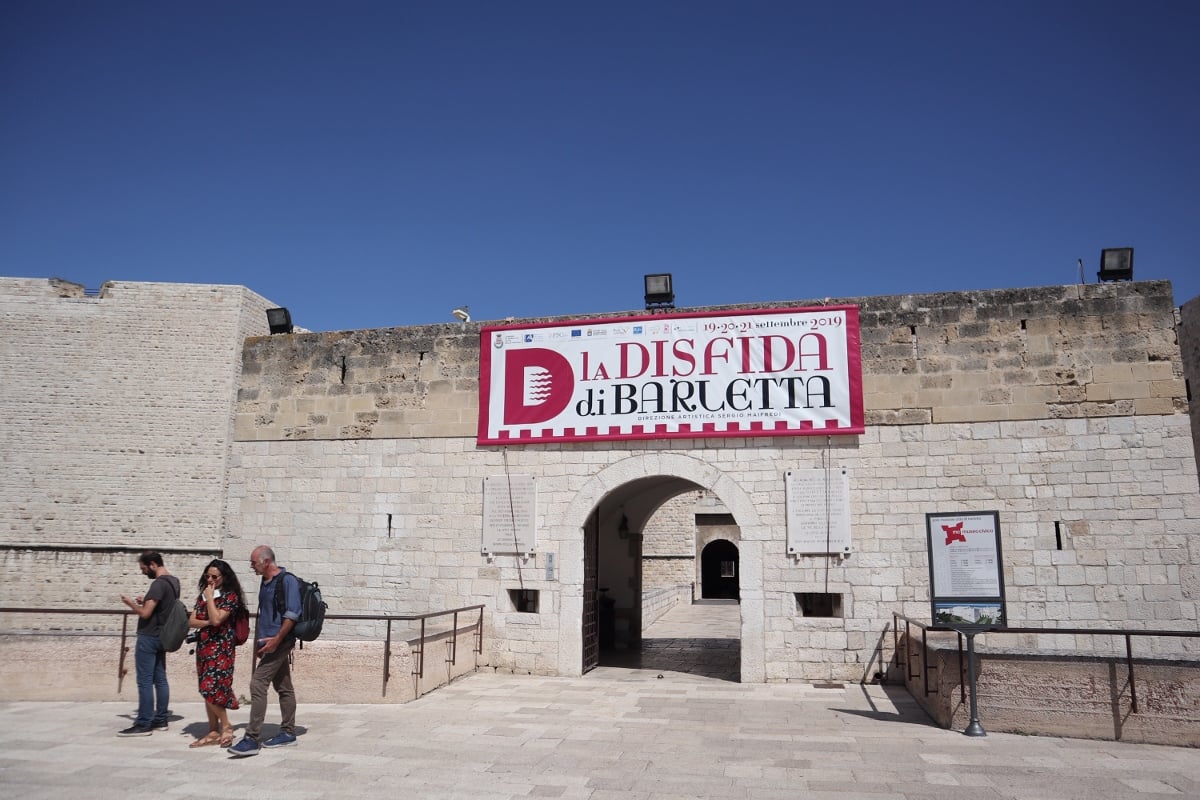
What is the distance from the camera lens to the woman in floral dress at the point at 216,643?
5398 millimetres

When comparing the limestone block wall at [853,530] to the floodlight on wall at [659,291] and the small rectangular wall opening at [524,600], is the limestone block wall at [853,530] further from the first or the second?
the floodlight on wall at [659,291]

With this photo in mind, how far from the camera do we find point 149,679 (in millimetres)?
5820

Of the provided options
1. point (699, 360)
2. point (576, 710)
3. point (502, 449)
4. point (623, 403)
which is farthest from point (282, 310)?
point (576, 710)

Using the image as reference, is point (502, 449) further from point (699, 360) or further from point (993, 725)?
point (993, 725)

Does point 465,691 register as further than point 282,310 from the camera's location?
No

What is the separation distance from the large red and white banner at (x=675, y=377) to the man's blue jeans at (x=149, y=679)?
14.5 ft

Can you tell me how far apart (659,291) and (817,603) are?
386 centimetres

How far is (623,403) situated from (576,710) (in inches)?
141

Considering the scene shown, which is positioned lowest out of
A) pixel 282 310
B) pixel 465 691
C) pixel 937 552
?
pixel 465 691

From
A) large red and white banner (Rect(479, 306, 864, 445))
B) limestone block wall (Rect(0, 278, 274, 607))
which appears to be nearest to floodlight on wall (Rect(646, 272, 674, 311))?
large red and white banner (Rect(479, 306, 864, 445))

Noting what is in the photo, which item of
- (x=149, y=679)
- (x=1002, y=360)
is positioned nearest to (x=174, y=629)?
(x=149, y=679)

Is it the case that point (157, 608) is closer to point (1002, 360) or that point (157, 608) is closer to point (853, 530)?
point (853, 530)

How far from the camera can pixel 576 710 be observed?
6.94m

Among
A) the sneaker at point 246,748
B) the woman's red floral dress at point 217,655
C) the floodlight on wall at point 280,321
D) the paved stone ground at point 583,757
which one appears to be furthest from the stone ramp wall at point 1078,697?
the floodlight on wall at point 280,321
